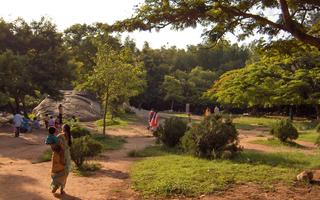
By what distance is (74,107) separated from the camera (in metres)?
35.1

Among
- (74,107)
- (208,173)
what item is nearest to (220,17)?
(208,173)

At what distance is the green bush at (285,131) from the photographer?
62.6 ft

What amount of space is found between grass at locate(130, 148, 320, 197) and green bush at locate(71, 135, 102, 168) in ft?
4.31

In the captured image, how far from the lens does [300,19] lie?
38.8ft

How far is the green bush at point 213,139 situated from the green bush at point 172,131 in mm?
2822

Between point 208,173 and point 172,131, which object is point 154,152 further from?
point 208,173

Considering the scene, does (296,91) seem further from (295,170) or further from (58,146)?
(58,146)

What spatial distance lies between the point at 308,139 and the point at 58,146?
610 inches

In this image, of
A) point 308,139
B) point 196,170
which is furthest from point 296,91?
point 196,170

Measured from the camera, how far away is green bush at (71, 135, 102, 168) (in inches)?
466

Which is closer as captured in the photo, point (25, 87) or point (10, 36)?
point (25, 87)

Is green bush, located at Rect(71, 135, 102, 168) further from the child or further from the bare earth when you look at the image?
the child

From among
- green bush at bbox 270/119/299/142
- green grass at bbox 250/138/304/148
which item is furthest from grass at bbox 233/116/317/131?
green bush at bbox 270/119/299/142

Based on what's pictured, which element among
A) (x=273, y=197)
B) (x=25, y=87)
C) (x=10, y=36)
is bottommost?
(x=273, y=197)
